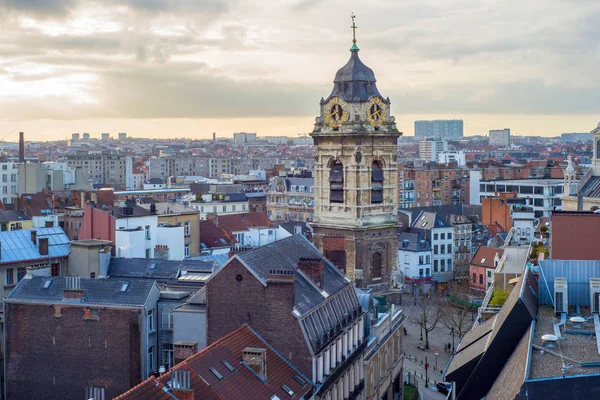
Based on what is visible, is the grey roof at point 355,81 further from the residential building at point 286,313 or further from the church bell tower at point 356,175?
the residential building at point 286,313

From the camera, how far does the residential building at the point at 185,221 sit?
81.8 meters

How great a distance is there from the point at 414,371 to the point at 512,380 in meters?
36.6

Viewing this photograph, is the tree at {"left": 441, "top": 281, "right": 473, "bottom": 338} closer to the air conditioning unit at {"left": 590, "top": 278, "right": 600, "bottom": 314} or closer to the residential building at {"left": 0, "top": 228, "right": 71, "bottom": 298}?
the residential building at {"left": 0, "top": 228, "right": 71, "bottom": 298}

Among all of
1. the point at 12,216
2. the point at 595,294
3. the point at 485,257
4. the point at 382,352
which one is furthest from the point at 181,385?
the point at 485,257

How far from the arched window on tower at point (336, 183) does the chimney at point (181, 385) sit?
28.6m

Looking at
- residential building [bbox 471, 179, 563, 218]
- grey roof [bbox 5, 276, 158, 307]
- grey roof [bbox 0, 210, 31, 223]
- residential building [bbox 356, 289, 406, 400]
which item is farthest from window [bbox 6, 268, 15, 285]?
residential building [bbox 471, 179, 563, 218]

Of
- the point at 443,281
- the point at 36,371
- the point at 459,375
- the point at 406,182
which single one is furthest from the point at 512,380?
the point at 406,182

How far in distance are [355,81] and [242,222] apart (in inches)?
1715

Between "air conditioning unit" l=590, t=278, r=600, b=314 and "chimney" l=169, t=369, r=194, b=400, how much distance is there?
1700 cm

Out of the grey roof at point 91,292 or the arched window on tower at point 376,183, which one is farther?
the arched window on tower at point 376,183

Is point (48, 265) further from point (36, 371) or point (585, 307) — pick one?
point (585, 307)

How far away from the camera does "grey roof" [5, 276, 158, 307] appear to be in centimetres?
4225

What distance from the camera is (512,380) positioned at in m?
29.7

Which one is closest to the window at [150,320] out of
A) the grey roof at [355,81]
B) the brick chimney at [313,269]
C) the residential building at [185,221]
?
the brick chimney at [313,269]
